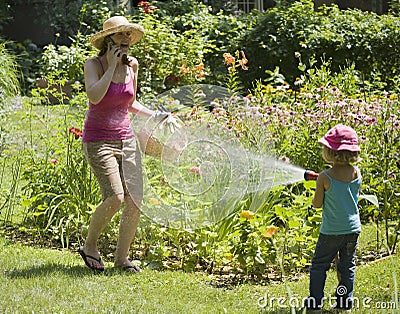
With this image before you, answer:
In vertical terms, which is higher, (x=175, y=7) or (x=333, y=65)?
(x=175, y=7)

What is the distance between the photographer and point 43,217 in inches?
234

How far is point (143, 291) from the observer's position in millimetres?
4500

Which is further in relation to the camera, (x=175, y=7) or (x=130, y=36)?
(x=175, y=7)

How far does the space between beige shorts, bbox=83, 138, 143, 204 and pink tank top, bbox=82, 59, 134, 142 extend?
48mm

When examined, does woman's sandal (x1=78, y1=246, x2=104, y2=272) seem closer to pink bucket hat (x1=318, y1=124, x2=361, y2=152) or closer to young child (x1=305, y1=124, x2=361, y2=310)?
young child (x1=305, y1=124, x2=361, y2=310)

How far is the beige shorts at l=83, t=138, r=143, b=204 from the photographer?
4.81m

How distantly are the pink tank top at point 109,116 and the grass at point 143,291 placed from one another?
0.90m

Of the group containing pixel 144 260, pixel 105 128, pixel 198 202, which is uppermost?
pixel 105 128

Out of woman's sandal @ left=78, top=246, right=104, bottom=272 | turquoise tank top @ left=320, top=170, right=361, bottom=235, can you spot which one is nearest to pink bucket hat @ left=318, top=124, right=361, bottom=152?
turquoise tank top @ left=320, top=170, right=361, bottom=235

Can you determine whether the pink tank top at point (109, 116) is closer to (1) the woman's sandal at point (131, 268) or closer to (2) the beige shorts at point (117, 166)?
(2) the beige shorts at point (117, 166)

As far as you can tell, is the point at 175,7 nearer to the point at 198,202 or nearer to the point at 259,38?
the point at 259,38

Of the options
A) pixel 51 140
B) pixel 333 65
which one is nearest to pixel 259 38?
pixel 333 65

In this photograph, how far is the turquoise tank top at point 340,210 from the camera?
4.00 m

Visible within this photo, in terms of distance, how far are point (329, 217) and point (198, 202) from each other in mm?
1416
